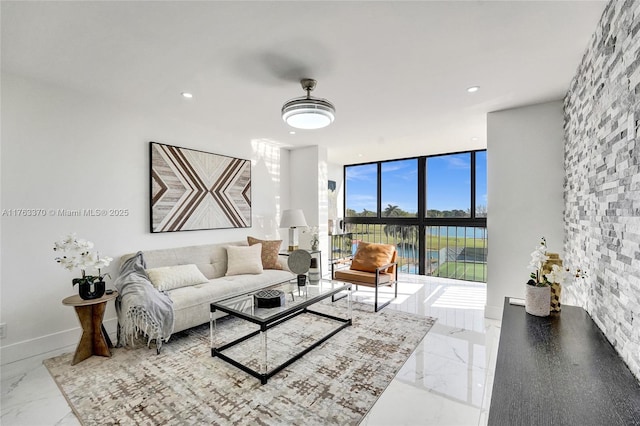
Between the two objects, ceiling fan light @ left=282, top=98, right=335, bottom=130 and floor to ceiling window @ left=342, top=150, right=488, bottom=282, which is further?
floor to ceiling window @ left=342, top=150, right=488, bottom=282

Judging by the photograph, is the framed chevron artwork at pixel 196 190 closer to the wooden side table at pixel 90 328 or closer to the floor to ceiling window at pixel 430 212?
the wooden side table at pixel 90 328

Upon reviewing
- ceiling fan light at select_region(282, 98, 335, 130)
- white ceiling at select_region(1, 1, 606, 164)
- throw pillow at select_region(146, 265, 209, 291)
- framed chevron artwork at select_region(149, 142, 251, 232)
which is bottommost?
throw pillow at select_region(146, 265, 209, 291)

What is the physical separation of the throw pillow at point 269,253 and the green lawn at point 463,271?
11.0 ft

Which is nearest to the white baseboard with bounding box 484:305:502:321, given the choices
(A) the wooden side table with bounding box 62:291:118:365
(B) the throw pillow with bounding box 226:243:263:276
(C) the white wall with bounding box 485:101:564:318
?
(C) the white wall with bounding box 485:101:564:318

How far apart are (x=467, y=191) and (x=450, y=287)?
1825 millimetres

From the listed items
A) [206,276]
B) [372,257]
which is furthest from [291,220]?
[206,276]

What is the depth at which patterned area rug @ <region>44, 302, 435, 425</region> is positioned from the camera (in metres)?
1.86

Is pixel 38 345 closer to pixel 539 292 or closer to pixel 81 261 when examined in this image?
pixel 81 261

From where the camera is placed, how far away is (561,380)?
1.18 m

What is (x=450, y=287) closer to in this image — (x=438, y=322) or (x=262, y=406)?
(x=438, y=322)

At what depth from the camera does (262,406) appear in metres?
1.93

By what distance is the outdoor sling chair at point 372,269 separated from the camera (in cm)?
392

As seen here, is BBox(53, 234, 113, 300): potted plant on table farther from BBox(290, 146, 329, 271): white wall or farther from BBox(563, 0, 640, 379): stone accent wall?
BBox(563, 0, 640, 379): stone accent wall

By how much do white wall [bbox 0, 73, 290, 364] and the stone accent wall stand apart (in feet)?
13.4
